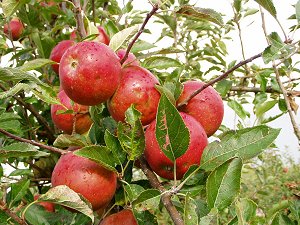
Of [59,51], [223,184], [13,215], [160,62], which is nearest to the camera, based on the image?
[223,184]

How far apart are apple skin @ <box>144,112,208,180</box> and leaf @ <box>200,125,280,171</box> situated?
3 cm

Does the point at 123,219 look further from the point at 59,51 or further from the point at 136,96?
the point at 59,51

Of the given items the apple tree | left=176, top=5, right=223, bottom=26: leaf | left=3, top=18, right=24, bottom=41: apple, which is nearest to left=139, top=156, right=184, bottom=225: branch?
the apple tree

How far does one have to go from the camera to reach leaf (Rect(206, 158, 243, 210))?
0.81 meters

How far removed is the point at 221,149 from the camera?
0.89 meters

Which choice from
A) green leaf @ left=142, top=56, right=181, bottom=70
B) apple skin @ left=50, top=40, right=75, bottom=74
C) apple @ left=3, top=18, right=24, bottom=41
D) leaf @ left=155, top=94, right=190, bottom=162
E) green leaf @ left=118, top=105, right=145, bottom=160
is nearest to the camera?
leaf @ left=155, top=94, right=190, bottom=162

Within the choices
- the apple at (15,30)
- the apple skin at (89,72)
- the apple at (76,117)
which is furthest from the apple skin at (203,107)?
the apple at (15,30)

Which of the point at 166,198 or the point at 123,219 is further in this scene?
the point at 123,219

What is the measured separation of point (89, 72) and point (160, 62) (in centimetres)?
26

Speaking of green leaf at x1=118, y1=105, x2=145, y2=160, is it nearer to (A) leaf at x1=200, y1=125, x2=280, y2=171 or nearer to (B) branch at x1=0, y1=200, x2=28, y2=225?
(A) leaf at x1=200, y1=125, x2=280, y2=171

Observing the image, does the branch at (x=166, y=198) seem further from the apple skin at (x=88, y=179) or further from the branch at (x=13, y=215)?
the branch at (x=13, y=215)

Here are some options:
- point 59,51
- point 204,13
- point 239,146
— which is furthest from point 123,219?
point 59,51

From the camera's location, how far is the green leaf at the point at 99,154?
87 cm

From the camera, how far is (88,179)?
99 cm
